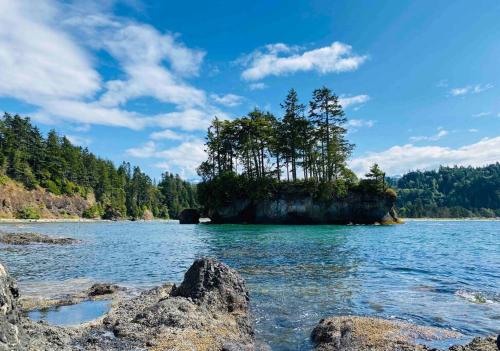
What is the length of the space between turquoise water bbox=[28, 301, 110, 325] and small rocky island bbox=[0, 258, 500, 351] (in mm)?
799

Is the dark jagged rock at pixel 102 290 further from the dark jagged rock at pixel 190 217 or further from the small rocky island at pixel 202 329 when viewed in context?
the dark jagged rock at pixel 190 217

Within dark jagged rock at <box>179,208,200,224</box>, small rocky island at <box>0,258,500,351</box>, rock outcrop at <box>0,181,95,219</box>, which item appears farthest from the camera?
rock outcrop at <box>0,181,95,219</box>

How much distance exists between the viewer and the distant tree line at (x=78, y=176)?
116250 millimetres

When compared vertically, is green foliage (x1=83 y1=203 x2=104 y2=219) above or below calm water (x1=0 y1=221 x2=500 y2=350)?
above

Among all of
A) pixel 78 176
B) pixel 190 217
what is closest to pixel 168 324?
pixel 190 217

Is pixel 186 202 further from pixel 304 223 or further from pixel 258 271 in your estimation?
pixel 258 271

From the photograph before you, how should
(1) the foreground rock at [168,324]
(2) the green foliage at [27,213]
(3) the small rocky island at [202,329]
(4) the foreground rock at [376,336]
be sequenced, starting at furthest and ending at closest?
(2) the green foliage at [27,213] < (4) the foreground rock at [376,336] < (3) the small rocky island at [202,329] < (1) the foreground rock at [168,324]

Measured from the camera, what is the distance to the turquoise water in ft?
32.7

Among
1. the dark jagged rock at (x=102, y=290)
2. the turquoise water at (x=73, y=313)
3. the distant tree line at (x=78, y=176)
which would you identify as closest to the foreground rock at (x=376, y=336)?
the turquoise water at (x=73, y=313)

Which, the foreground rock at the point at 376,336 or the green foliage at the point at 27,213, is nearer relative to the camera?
the foreground rock at the point at 376,336

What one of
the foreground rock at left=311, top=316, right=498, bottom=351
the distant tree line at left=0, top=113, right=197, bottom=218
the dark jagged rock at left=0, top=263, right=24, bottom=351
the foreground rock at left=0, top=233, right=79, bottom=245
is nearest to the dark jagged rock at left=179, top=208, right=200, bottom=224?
the foreground rock at left=0, top=233, right=79, bottom=245

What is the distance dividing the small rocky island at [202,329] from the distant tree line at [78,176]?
118262 mm

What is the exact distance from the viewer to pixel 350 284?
1521 centimetres

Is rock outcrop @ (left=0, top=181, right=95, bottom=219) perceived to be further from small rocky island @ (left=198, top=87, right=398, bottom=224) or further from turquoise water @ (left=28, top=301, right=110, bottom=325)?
turquoise water @ (left=28, top=301, right=110, bottom=325)
